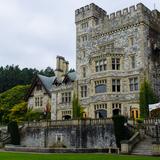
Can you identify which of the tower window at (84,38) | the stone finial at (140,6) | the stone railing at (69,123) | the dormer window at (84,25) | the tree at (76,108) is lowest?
the stone railing at (69,123)

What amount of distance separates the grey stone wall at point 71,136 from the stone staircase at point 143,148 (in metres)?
3.46

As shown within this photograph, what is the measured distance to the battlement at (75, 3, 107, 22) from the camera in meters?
45.4

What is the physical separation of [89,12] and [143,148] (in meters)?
23.5

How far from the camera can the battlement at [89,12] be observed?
4544 cm

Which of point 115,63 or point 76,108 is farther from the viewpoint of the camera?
point 76,108

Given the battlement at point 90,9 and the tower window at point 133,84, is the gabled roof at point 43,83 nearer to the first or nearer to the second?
the battlement at point 90,9

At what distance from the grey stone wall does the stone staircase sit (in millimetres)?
3458

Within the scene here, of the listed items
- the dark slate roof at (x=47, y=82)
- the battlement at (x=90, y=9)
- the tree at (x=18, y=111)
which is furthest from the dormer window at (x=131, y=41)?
the tree at (x=18, y=111)

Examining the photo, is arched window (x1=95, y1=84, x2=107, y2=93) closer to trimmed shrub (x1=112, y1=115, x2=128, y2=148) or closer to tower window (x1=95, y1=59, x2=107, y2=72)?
tower window (x1=95, y1=59, x2=107, y2=72)

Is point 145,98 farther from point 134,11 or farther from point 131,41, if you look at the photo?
point 134,11

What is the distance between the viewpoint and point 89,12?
1796 inches

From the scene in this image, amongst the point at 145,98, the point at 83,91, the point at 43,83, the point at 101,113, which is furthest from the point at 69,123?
the point at 43,83

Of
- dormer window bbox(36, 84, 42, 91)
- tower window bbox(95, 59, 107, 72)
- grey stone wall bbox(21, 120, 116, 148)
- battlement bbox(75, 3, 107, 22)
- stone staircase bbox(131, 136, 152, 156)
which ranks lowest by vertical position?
stone staircase bbox(131, 136, 152, 156)

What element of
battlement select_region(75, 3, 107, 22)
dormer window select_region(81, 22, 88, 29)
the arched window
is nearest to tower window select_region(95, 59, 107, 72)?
the arched window
